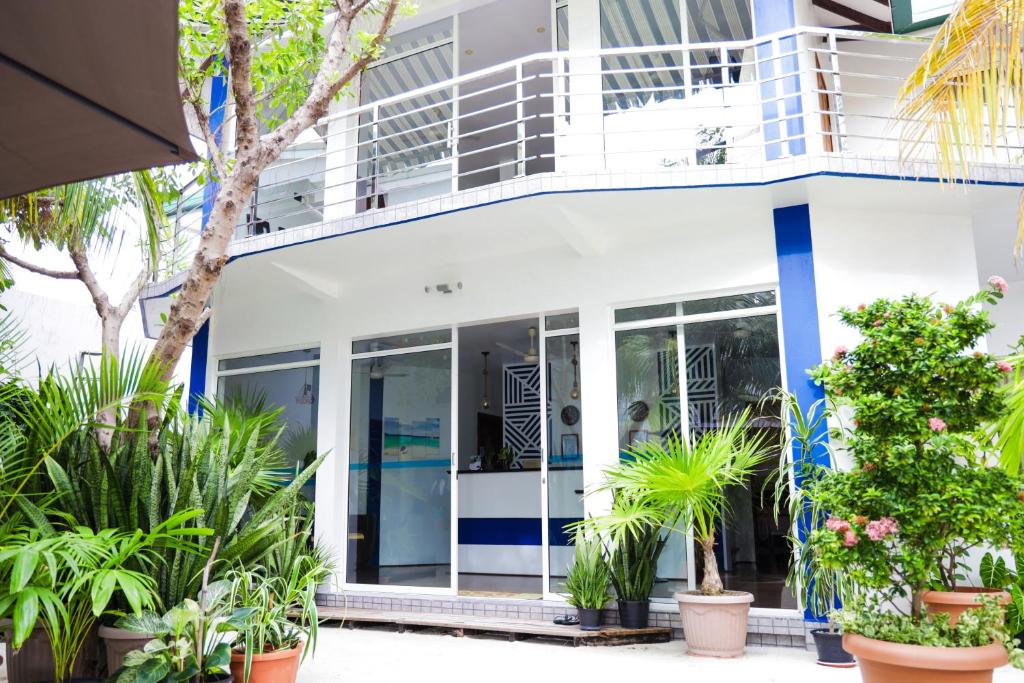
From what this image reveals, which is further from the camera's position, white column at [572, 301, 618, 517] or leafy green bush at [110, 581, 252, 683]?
white column at [572, 301, 618, 517]

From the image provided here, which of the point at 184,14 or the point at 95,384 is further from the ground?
the point at 184,14

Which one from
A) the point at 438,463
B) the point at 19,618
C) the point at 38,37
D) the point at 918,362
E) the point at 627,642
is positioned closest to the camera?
the point at 38,37

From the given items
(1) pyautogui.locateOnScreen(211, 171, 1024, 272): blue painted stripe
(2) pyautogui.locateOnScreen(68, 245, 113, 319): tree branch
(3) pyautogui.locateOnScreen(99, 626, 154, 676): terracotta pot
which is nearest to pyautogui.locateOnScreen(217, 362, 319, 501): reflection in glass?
(2) pyautogui.locateOnScreen(68, 245, 113, 319): tree branch

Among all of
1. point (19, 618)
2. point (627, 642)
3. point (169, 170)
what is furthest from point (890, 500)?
point (169, 170)

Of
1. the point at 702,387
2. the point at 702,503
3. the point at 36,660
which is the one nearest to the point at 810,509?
the point at 702,503

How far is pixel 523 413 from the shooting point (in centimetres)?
821

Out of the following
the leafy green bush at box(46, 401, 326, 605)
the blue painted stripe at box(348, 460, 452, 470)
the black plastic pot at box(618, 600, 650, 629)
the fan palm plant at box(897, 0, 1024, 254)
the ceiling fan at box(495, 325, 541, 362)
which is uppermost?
the fan palm plant at box(897, 0, 1024, 254)

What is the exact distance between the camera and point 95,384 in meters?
3.94

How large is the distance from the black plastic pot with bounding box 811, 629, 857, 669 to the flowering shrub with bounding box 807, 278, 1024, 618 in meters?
0.78

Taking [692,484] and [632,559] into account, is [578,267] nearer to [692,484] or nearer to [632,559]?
[692,484]

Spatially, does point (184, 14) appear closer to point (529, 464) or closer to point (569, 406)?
point (569, 406)

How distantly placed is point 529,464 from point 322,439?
211 centimetres

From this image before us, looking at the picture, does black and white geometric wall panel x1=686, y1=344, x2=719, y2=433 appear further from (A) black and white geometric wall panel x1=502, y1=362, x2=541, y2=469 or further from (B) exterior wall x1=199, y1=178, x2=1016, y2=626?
(A) black and white geometric wall panel x1=502, y1=362, x2=541, y2=469

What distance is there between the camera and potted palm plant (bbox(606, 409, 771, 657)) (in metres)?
5.44
